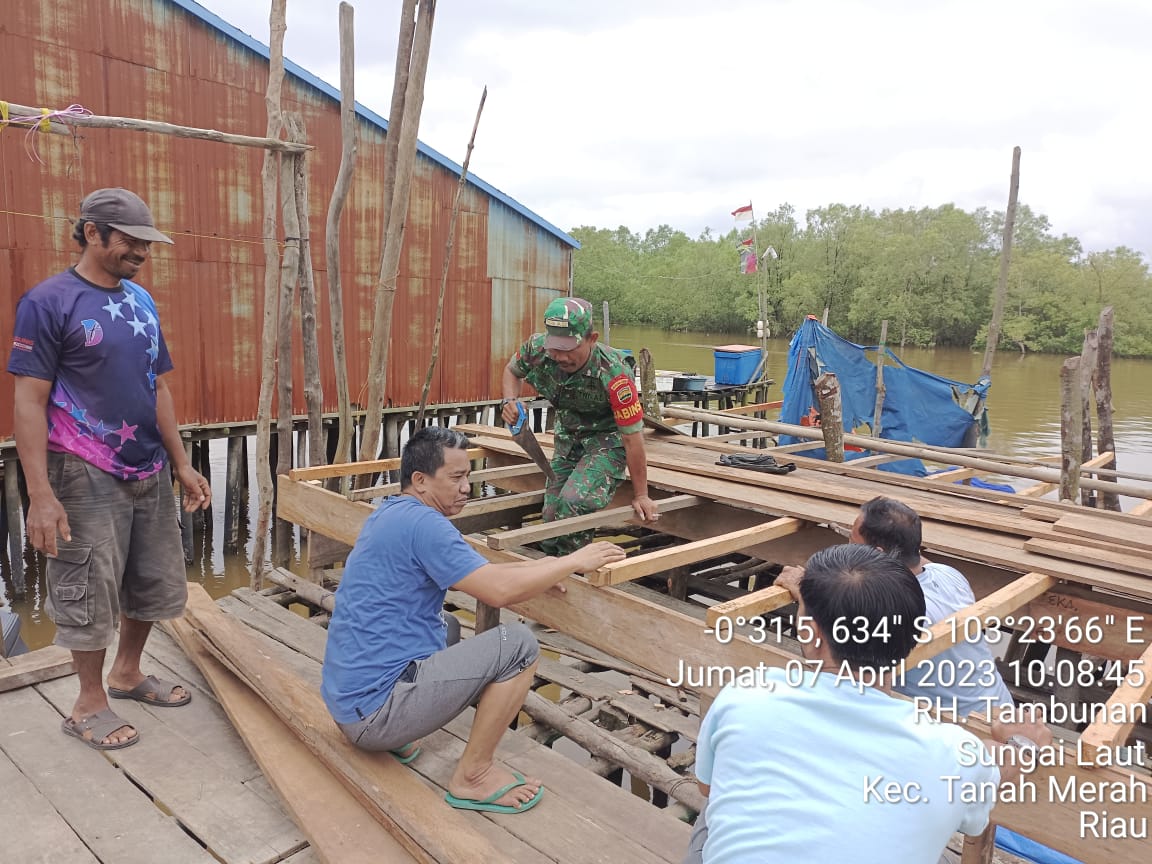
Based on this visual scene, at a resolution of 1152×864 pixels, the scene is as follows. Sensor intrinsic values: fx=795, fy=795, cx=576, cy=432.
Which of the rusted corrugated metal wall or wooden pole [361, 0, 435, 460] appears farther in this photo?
the rusted corrugated metal wall

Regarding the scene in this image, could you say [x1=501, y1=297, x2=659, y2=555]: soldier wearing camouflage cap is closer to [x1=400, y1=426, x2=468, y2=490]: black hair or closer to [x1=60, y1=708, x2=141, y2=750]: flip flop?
[x1=400, y1=426, x2=468, y2=490]: black hair

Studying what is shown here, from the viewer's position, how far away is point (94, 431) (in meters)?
3.17

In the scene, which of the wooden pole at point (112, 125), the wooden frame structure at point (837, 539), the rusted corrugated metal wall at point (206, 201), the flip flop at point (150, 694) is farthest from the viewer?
the rusted corrugated metal wall at point (206, 201)

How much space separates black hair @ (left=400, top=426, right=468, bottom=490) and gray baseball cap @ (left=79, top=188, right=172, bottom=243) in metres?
1.25

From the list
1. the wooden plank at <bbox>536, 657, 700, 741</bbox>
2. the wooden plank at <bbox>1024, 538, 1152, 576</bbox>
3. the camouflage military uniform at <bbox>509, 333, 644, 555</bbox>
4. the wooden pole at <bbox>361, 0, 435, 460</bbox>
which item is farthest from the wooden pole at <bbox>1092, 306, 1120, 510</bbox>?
the wooden pole at <bbox>361, 0, 435, 460</bbox>

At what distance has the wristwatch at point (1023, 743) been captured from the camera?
2.09 meters

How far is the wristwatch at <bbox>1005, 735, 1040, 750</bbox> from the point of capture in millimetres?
2094

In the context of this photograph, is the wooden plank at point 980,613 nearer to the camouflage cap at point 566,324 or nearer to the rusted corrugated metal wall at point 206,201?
the camouflage cap at point 566,324

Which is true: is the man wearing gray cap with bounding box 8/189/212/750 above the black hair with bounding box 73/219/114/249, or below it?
below

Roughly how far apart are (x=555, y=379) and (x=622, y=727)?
207 cm

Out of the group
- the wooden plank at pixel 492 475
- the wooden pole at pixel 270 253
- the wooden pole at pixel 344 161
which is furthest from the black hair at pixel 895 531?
the wooden pole at pixel 270 253

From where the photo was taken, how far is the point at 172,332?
10.3m

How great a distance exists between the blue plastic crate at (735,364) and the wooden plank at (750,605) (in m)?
15.8

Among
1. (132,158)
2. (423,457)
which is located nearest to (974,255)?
(132,158)
